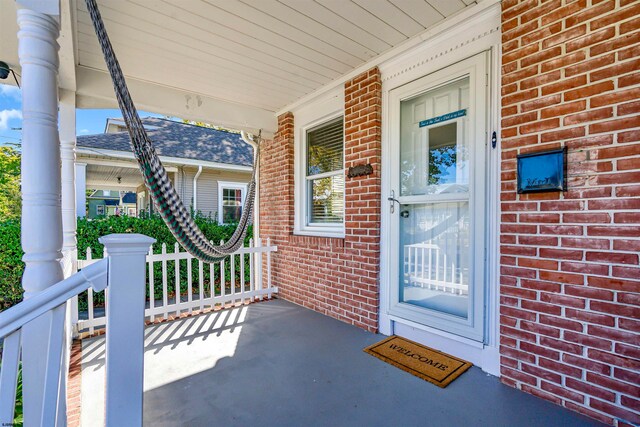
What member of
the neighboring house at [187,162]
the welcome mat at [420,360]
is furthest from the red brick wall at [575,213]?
the neighboring house at [187,162]

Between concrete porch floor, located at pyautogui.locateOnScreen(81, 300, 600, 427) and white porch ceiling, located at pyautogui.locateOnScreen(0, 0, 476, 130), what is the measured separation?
93.9 inches

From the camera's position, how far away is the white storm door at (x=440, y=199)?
230 centimetres

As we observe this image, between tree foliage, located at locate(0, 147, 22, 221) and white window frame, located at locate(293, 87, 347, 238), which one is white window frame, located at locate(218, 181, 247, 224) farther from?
tree foliage, located at locate(0, 147, 22, 221)

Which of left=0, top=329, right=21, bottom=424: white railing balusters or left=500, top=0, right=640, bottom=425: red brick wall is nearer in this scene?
left=0, top=329, right=21, bottom=424: white railing balusters

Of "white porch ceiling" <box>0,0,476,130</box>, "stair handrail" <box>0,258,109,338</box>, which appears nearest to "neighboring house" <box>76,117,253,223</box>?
"white porch ceiling" <box>0,0,476,130</box>

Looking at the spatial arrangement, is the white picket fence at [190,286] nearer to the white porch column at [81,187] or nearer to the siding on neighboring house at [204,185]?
the siding on neighboring house at [204,185]

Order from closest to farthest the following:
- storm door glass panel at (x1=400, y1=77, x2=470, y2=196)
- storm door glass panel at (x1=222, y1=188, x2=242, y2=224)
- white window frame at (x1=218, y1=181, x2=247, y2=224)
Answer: storm door glass panel at (x1=400, y1=77, x2=470, y2=196) → white window frame at (x1=218, y1=181, x2=247, y2=224) → storm door glass panel at (x1=222, y1=188, x2=242, y2=224)

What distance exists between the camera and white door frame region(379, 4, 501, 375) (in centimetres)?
219

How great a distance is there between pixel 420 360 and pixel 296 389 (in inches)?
39.9

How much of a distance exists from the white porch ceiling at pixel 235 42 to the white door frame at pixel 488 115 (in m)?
0.17

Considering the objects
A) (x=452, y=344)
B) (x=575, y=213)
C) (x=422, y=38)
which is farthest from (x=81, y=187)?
(x=575, y=213)

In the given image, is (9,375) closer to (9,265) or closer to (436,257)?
(436,257)

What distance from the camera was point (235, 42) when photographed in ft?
8.52

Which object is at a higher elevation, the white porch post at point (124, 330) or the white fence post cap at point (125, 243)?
the white fence post cap at point (125, 243)
